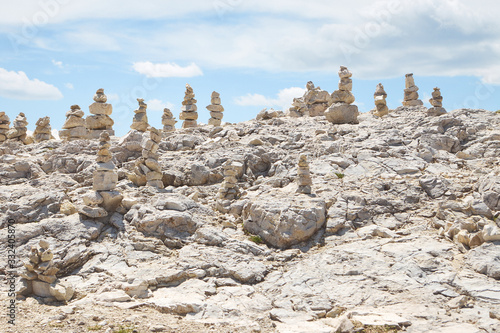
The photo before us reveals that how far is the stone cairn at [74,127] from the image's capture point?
43.3 meters

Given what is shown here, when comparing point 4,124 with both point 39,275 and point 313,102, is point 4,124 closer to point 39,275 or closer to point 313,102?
point 313,102

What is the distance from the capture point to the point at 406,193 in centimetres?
2539

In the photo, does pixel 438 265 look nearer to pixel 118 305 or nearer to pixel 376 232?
pixel 376 232

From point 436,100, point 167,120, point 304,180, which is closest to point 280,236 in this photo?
point 304,180

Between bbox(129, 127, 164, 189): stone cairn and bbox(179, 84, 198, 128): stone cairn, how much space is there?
2311cm

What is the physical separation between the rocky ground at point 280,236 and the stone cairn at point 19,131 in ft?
54.3

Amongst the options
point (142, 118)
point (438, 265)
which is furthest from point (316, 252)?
point (142, 118)

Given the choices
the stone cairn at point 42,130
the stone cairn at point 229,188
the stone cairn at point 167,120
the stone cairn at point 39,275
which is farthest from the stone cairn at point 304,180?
the stone cairn at point 42,130

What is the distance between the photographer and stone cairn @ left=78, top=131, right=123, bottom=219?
23.9m

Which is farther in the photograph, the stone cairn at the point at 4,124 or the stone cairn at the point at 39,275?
the stone cairn at the point at 4,124

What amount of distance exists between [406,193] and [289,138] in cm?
1188

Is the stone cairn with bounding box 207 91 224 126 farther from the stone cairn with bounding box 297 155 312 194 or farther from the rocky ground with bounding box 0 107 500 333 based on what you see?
the stone cairn with bounding box 297 155 312 194

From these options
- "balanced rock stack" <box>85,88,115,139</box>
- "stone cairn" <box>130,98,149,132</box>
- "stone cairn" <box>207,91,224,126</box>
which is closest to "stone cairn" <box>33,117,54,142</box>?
"balanced rock stack" <box>85,88,115,139</box>

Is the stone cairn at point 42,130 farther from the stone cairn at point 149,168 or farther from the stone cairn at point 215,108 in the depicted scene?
the stone cairn at point 149,168
